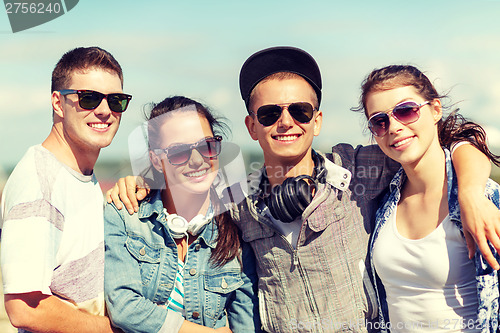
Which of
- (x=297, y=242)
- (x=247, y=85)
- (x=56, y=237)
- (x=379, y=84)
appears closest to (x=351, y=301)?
(x=297, y=242)

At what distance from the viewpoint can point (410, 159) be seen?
2918 mm

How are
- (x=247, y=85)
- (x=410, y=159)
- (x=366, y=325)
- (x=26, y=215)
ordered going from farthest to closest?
(x=247, y=85), (x=366, y=325), (x=410, y=159), (x=26, y=215)

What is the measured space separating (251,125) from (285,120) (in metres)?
0.34

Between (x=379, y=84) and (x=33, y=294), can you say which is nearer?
(x=33, y=294)

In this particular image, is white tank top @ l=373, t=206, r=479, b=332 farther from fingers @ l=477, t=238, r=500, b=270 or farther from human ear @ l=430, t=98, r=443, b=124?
human ear @ l=430, t=98, r=443, b=124

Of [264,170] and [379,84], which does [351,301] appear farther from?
[379,84]

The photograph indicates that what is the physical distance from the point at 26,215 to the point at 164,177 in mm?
1031

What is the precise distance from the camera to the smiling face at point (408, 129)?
2938 millimetres

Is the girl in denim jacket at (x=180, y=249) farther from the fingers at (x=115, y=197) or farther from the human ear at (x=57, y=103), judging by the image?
the human ear at (x=57, y=103)

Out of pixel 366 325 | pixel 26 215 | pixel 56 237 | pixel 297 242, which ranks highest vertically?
pixel 26 215

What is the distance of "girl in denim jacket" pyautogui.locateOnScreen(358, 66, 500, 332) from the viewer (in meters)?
2.78

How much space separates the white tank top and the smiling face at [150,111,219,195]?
1.36m

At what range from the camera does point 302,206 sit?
3.07 m

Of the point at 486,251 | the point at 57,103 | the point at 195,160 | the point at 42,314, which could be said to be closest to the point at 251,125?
the point at 195,160
